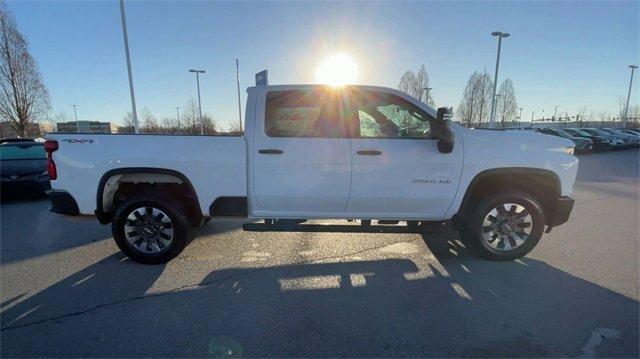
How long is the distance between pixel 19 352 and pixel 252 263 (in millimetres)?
2142

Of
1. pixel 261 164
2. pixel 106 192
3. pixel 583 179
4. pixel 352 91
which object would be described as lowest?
pixel 583 179

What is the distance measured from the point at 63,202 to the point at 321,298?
3272 millimetres

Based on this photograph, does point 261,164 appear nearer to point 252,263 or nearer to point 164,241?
point 252,263

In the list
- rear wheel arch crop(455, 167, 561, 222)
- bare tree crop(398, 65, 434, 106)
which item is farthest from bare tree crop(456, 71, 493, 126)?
rear wheel arch crop(455, 167, 561, 222)

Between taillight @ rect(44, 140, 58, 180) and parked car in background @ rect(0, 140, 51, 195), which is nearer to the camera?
taillight @ rect(44, 140, 58, 180)

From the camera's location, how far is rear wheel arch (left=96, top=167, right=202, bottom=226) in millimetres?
3791

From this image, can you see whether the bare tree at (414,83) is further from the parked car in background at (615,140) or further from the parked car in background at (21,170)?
the parked car in background at (21,170)

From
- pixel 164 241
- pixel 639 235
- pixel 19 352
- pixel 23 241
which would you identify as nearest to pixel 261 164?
pixel 164 241

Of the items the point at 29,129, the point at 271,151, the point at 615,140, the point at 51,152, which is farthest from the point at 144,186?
the point at 29,129

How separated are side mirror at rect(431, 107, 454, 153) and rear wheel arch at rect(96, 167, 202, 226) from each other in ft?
9.63

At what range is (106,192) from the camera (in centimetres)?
395

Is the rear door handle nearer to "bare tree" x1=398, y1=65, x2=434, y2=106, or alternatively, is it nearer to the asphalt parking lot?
the asphalt parking lot

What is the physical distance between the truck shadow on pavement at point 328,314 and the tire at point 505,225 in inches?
8.3

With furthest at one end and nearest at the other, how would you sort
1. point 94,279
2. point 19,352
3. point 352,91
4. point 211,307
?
point 352,91
point 94,279
point 211,307
point 19,352
